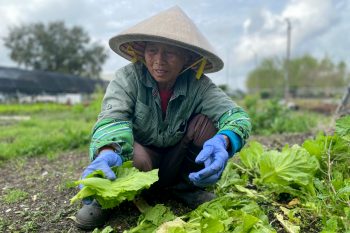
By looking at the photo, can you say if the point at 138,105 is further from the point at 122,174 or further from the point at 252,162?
the point at 252,162

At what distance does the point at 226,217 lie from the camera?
1802 mm

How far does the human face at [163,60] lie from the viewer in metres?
2.14

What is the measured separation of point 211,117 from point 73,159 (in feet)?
7.23

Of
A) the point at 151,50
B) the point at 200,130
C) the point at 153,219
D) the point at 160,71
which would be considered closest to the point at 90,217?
the point at 153,219

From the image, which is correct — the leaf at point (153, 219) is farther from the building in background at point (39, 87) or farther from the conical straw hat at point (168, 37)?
the building in background at point (39, 87)

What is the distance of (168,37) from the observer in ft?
6.58

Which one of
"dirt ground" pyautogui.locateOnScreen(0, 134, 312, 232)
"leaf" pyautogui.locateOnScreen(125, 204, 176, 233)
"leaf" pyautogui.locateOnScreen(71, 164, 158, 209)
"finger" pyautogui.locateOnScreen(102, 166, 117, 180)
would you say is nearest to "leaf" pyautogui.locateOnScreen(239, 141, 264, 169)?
"dirt ground" pyautogui.locateOnScreen(0, 134, 312, 232)

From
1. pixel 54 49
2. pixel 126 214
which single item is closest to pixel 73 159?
pixel 126 214

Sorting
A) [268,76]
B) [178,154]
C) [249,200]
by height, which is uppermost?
[178,154]

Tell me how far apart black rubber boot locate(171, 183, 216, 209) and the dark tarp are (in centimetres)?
1959

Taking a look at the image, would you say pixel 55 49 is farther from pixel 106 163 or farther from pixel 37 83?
pixel 106 163

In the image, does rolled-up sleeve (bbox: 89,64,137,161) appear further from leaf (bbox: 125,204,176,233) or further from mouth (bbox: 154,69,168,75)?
leaf (bbox: 125,204,176,233)

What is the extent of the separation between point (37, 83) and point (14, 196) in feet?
68.8

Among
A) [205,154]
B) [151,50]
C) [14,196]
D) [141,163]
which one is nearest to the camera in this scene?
[205,154]
